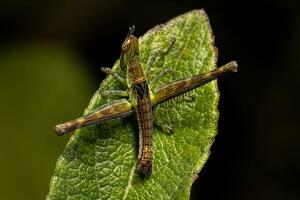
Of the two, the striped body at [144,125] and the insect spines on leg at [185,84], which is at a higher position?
the insect spines on leg at [185,84]

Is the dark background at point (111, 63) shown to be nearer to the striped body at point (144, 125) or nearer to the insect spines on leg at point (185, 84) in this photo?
the striped body at point (144, 125)

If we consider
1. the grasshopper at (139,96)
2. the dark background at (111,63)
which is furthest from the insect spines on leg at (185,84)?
the dark background at (111,63)

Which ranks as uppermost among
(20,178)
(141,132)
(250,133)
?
(141,132)

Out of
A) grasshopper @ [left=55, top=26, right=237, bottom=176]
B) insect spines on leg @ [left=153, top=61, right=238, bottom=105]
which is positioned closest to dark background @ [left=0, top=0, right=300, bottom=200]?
grasshopper @ [left=55, top=26, right=237, bottom=176]

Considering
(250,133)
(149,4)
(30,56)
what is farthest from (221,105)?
(30,56)

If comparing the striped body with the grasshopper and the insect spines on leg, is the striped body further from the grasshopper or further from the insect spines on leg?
the insect spines on leg

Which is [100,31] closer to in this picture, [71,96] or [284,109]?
[71,96]
